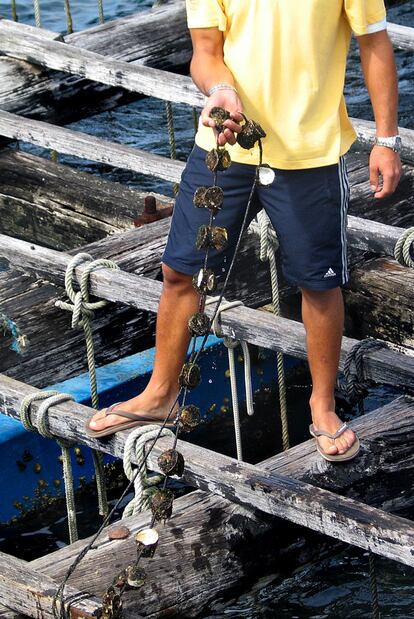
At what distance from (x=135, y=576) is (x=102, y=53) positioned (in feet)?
15.6

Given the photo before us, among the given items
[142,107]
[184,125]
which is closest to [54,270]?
[184,125]

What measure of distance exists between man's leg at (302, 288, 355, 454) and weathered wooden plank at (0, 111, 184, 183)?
194cm

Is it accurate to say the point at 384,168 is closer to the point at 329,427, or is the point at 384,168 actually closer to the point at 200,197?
the point at 200,197

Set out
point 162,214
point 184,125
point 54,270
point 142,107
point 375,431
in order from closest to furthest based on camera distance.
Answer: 1. point 375,431
2. point 54,270
3. point 162,214
4. point 184,125
5. point 142,107

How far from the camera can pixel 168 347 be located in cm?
438

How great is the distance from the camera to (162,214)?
5.90 metres

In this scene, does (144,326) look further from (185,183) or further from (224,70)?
(224,70)

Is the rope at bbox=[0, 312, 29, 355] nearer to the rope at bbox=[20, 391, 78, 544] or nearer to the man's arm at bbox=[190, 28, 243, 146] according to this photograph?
the rope at bbox=[20, 391, 78, 544]

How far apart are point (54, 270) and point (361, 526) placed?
1949 mm

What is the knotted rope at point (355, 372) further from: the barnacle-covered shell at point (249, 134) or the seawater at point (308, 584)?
the barnacle-covered shell at point (249, 134)

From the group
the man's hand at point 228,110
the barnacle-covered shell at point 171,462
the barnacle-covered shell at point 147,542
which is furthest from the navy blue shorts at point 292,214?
the barnacle-covered shell at point 147,542

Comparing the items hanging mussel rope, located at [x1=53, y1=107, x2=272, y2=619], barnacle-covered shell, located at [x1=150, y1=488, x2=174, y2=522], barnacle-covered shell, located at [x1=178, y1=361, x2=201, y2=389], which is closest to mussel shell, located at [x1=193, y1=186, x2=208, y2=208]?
hanging mussel rope, located at [x1=53, y1=107, x2=272, y2=619]

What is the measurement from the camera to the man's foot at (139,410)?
431 centimetres

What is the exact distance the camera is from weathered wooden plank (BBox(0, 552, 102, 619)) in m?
3.53
